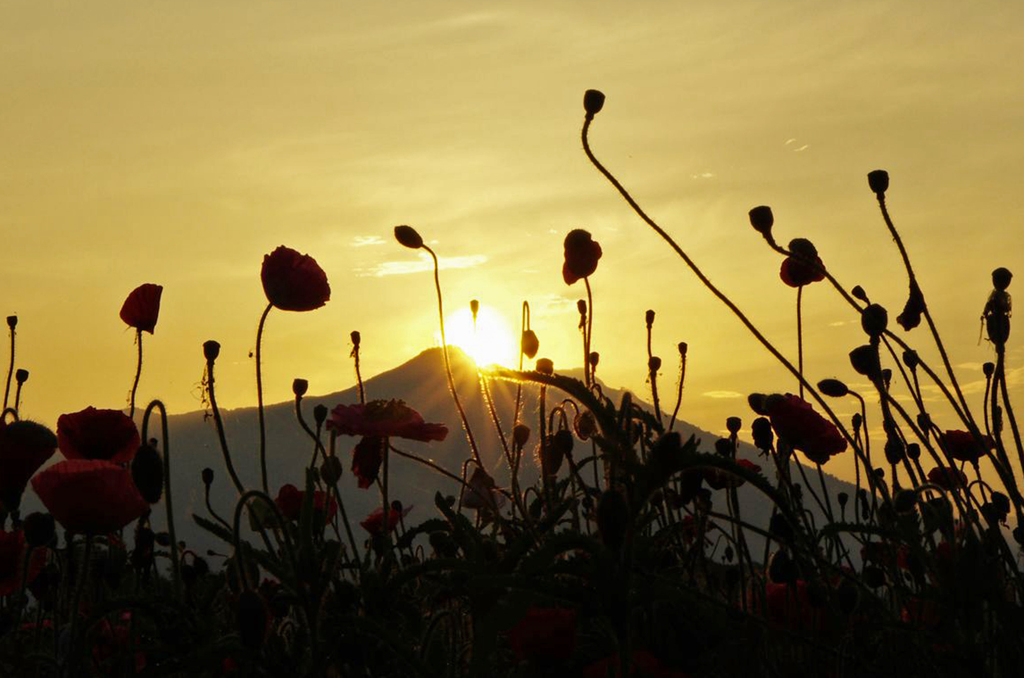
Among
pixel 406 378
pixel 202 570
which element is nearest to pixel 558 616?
pixel 202 570

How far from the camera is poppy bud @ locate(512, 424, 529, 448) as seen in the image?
400cm

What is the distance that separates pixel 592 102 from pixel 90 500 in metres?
1.48

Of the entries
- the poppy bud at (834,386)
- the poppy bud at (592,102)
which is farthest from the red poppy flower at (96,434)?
the poppy bud at (834,386)

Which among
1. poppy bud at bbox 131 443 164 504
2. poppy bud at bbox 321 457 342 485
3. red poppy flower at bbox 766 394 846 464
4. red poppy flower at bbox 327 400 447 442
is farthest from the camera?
poppy bud at bbox 321 457 342 485

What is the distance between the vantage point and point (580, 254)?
3.66 meters

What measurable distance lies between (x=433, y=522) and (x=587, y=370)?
766 mm

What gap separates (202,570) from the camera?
434cm

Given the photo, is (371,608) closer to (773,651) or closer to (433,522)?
(433,522)

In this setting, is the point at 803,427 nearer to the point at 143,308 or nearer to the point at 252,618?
the point at 252,618

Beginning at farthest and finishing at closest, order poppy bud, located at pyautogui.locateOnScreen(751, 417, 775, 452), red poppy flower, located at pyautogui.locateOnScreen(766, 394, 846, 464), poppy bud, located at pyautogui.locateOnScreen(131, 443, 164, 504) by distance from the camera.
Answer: poppy bud, located at pyautogui.locateOnScreen(751, 417, 775, 452) < red poppy flower, located at pyautogui.locateOnScreen(766, 394, 846, 464) < poppy bud, located at pyautogui.locateOnScreen(131, 443, 164, 504)

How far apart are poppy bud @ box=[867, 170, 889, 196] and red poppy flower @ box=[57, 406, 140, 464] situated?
80.0 inches

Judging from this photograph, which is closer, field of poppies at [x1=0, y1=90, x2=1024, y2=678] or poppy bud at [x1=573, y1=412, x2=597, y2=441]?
field of poppies at [x1=0, y1=90, x2=1024, y2=678]

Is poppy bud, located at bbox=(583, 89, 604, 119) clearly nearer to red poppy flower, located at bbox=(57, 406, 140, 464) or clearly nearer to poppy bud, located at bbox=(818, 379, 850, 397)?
poppy bud, located at bbox=(818, 379, 850, 397)

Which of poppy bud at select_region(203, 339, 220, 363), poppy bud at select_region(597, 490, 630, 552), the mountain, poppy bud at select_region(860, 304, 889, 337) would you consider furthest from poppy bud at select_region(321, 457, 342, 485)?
the mountain
